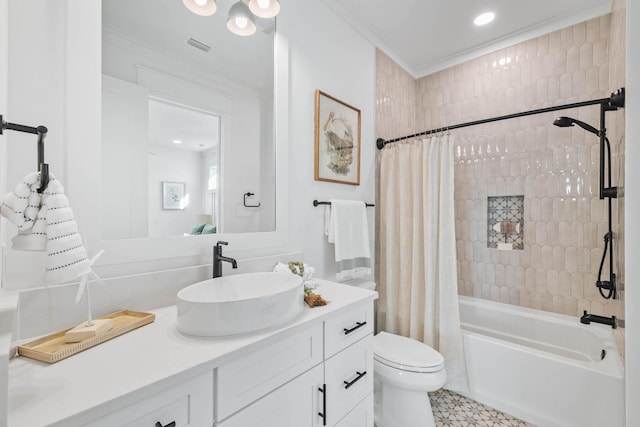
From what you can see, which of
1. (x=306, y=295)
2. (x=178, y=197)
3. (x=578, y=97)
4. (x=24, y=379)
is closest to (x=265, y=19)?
(x=178, y=197)

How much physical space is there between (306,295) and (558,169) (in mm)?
2175

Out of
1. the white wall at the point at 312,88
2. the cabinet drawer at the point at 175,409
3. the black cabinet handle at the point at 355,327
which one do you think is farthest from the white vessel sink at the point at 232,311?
the white wall at the point at 312,88

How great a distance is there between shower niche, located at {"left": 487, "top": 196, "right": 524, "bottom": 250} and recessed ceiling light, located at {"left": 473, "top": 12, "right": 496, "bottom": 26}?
54.4 inches

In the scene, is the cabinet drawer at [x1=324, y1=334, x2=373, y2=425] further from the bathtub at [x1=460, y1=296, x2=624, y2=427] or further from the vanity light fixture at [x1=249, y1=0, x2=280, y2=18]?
the vanity light fixture at [x1=249, y1=0, x2=280, y2=18]

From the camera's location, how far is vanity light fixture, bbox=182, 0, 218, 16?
1.25 m

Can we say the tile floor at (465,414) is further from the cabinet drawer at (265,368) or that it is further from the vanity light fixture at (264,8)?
the vanity light fixture at (264,8)

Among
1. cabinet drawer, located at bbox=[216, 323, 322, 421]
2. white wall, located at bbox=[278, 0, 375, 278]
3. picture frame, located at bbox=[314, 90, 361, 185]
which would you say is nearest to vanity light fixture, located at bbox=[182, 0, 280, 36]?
white wall, located at bbox=[278, 0, 375, 278]

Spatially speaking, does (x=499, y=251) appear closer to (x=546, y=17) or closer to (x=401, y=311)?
(x=401, y=311)

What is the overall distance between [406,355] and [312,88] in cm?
173

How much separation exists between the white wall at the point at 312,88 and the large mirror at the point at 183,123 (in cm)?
16

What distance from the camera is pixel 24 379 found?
24.4 inches

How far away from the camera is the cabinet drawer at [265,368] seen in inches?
30.0

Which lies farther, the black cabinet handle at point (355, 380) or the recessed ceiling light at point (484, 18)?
the recessed ceiling light at point (484, 18)

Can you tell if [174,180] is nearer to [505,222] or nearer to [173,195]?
[173,195]
